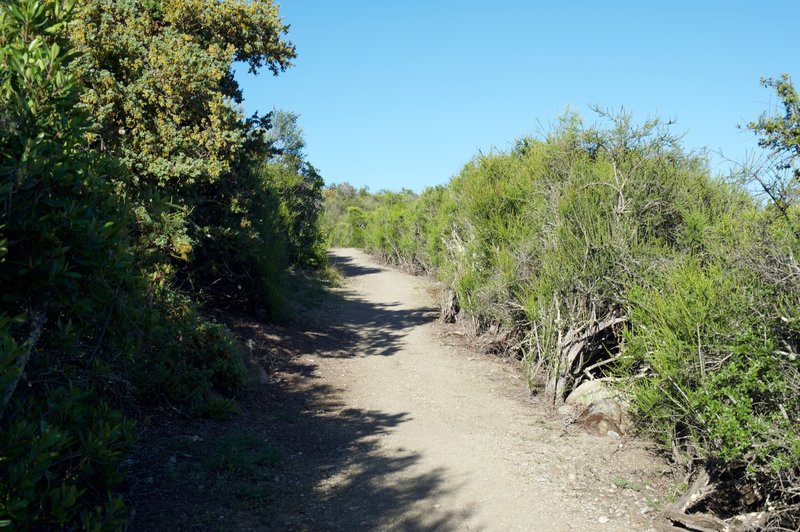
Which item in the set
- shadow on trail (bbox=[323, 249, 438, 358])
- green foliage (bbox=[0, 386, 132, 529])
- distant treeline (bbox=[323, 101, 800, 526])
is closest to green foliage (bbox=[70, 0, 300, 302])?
shadow on trail (bbox=[323, 249, 438, 358])

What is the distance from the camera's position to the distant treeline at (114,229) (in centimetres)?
304

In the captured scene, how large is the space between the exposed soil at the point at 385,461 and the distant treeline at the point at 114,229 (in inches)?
30.0

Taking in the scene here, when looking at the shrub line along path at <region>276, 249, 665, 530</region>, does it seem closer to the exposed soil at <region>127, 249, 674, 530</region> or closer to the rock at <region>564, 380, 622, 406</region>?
the exposed soil at <region>127, 249, 674, 530</region>

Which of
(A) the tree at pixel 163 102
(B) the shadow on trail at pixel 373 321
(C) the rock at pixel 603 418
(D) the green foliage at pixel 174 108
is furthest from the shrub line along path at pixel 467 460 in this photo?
(A) the tree at pixel 163 102

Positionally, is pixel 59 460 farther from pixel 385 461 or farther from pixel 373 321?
pixel 373 321

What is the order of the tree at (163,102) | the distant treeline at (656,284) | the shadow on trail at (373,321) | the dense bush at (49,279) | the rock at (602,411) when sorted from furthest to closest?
the shadow on trail at (373,321) < the tree at (163,102) < the rock at (602,411) < the distant treeline at (656,284) < the dense bush at (49,279)

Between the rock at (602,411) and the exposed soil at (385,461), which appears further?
the rock at (602,411)

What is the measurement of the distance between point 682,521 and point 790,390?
1.44m

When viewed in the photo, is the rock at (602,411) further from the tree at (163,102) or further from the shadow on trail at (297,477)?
the tree at (163,102)

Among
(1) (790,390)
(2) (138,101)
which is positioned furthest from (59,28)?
(1) (790,390)

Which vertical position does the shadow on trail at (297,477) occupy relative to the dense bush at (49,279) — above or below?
below

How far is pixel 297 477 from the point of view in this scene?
19.9ft

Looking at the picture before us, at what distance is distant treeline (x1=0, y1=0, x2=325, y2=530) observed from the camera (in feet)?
9.96

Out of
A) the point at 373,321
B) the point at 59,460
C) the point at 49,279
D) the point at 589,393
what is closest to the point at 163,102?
the point at 49,279
